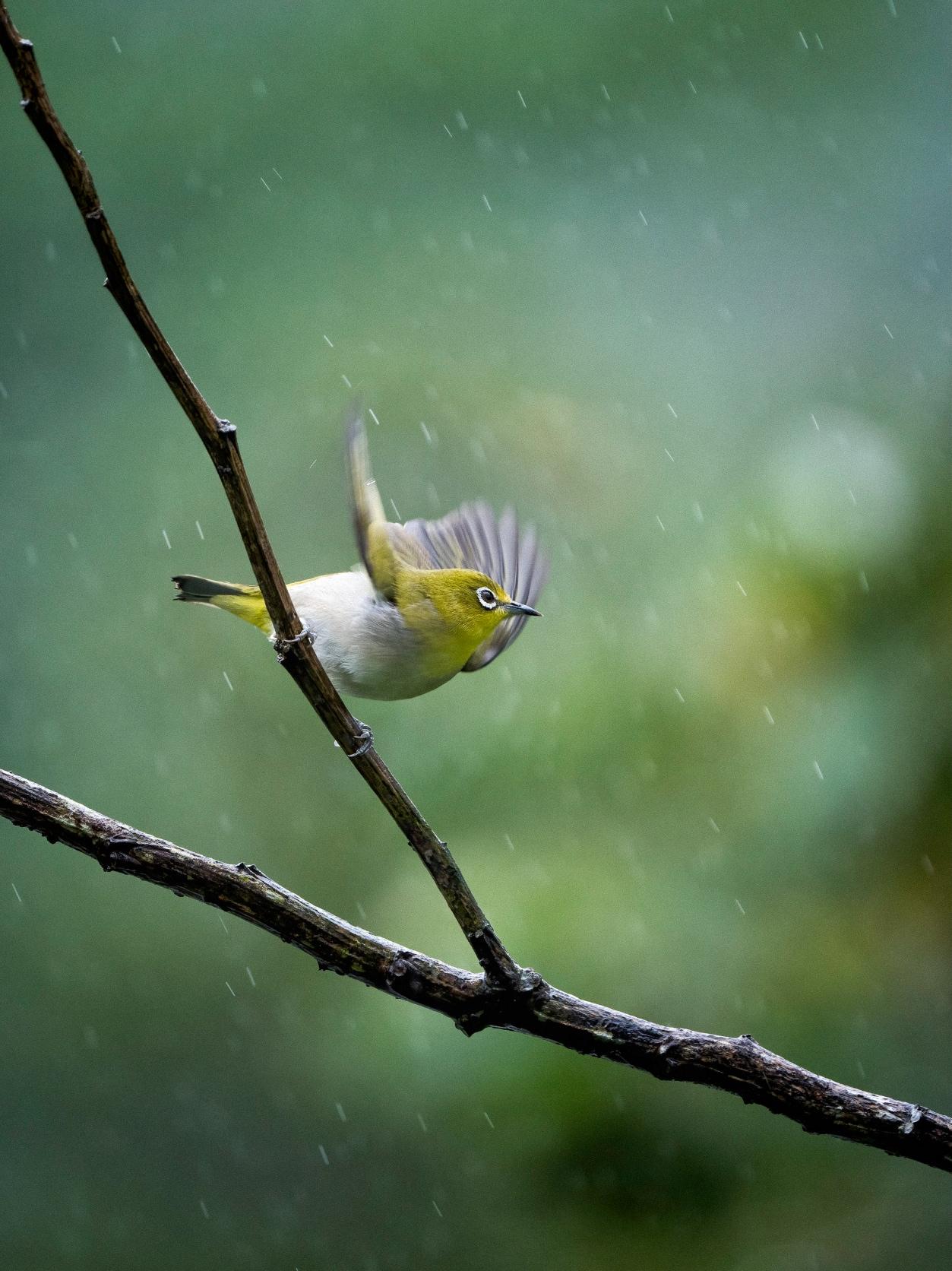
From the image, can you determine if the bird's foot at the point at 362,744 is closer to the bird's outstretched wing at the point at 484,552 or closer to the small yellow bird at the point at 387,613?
the small yellow bird at the point at 387,613

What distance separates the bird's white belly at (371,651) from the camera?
217cm

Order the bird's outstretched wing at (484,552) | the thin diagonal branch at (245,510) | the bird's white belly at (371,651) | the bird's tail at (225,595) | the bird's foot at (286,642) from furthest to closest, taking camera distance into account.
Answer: the bird's outstretched wing at (484,552), the bird's tail at (225,595), the bird's white belly at (371,651), the bird's foot at (286,642), the thin diagonal branch at (245,510)

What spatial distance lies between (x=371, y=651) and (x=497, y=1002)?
729 millimetres

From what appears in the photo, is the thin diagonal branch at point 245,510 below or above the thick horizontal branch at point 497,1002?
above

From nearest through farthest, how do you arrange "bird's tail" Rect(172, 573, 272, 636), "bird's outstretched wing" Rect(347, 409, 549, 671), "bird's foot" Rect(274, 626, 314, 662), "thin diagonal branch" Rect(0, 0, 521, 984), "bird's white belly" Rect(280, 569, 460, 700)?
"thin diagonal branch" Rect(0, 0, 521, 984), "bird's foot" Rect(274, 626, 314, 662), "bird's white belly" Rect(280, 569, 460, 700), "bird's tail" Rect(172, 573, 272, 636), "bird's outstretched wing" Rect(347, 409, 549, 671)

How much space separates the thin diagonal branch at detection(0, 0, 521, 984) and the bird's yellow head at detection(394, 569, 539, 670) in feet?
2.00

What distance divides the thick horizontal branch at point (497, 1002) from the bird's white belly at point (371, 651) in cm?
56

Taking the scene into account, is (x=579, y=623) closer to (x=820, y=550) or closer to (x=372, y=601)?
(x=820, y=550)

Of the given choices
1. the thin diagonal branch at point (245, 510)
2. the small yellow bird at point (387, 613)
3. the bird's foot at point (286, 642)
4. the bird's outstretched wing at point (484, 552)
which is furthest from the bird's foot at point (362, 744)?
the bird's outstretched wing at point (484, 552)

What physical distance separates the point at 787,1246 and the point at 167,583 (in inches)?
148

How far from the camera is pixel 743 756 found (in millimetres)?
5055

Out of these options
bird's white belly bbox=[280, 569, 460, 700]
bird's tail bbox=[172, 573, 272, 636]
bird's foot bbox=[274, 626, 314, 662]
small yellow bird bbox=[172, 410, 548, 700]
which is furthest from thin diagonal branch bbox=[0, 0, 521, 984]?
bird's tail bbox=[172, 573, 272, 636]

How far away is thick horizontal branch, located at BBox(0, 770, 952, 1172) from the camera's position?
158 centimetres

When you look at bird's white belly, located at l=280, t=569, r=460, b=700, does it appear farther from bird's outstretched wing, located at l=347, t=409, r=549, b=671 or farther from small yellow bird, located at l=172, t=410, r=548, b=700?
bird's outstretched wing, located at l=347, t=409, r=549, b=671
